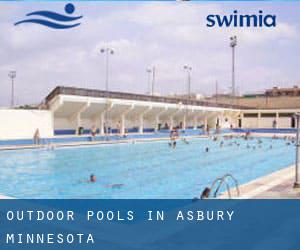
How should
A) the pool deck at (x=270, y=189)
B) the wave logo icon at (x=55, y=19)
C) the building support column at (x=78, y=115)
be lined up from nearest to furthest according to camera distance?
the pool deck at (x=270, y=189), the wave logo icon at (x=55, y=19), the building support column at (x=78, y=115)

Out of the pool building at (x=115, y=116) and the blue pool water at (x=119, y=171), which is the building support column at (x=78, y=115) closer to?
the pool building at (x=115, y=116)

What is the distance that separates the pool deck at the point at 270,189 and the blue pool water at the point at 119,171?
2022 mm

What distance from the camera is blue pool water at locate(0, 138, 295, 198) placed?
1022 centimetres

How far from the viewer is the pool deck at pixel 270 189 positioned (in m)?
6.97

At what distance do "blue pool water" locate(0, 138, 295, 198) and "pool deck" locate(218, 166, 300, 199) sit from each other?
6.63 ft

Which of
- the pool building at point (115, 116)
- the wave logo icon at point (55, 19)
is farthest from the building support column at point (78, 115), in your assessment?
the wave logo icon at point (55, 19)

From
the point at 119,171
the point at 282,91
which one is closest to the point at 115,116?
the point at 119,171

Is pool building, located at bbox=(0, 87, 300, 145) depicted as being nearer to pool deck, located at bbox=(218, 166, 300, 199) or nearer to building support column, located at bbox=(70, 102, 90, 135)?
building support column, located at bbox=(70, 102, 90, 135)

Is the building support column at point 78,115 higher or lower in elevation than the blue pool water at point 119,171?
higher

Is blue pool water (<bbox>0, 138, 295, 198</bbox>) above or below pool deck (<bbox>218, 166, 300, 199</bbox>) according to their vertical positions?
below

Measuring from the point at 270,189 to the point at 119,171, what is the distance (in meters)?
7.04

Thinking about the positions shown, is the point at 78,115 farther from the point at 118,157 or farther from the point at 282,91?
the point at 282,91

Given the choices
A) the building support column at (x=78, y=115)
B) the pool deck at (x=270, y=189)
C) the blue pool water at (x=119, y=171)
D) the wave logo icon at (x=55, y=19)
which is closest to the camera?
the pool deck at (x=270, y=189)

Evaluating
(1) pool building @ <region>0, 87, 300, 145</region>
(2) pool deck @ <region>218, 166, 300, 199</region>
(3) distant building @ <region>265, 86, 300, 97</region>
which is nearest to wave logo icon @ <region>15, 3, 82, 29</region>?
(1) pool building @ <region>0, 87, 300, 145</region>
